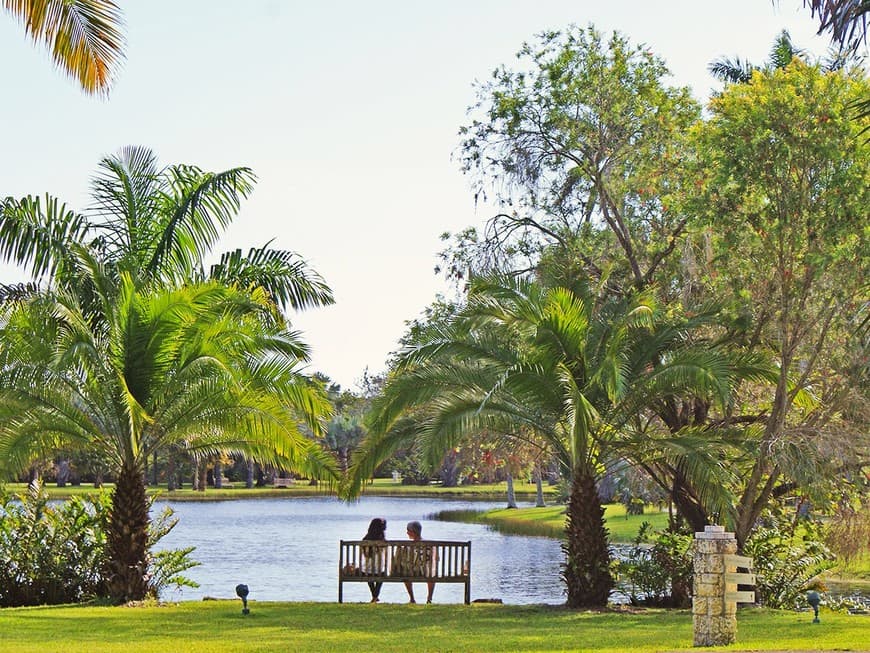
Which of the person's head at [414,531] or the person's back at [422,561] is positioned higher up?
the person's head at [414,531]

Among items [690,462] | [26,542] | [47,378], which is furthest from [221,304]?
[690,462]

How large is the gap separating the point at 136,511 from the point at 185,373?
2.41 meters

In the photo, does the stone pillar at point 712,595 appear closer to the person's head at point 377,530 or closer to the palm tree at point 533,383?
the palm tree at point 533,383

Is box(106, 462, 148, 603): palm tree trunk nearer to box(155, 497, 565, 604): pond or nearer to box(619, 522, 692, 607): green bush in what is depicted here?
box(155, 497, 565, 604): pond

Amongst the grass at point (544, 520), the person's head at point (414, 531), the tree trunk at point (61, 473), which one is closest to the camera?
the person's head at point (414, 531)

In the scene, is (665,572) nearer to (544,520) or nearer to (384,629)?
(384,629)

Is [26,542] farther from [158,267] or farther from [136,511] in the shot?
[158,267]

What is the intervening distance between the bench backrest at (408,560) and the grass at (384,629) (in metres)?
0.74

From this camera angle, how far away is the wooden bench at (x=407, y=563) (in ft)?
65.6

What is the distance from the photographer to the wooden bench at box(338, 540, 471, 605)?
20.0 meters

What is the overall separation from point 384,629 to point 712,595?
15.0 feet

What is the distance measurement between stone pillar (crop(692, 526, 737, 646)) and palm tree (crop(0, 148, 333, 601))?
7.57 m

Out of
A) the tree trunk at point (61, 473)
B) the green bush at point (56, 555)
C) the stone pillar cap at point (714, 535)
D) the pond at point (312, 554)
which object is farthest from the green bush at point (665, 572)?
the tree trunk at point (61, 473)

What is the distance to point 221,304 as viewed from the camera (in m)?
19.5
